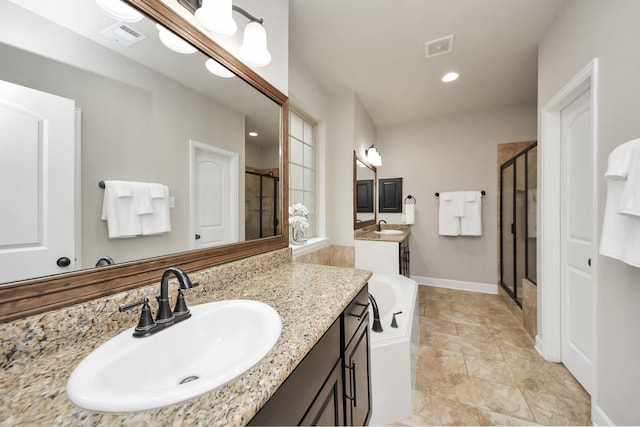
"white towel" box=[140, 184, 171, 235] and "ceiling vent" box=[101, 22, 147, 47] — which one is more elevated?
"ceiling vent" box=[101, 22, 147, 47]

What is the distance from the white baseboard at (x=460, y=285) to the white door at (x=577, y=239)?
1534mm

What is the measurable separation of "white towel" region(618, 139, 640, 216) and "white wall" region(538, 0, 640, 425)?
0.19 metres

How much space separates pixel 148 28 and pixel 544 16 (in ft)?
8.22

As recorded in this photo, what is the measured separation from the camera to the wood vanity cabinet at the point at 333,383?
1.82 ft

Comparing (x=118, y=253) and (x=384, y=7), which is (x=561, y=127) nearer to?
(x=384, y=7)

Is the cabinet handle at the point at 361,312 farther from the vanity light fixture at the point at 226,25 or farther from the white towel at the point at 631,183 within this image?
the vanity light fixture at the point at 226,25

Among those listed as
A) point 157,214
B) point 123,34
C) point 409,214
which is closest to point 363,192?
point 409,214

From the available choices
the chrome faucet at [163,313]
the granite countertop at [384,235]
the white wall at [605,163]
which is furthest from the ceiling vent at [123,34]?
the granite countertop at [384,235]

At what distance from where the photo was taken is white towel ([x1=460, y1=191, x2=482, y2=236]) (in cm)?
317

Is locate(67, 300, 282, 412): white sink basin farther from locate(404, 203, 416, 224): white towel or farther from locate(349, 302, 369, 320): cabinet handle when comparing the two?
locate(404, 203, 416, 224): white towel

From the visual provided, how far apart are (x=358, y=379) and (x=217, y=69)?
158cm

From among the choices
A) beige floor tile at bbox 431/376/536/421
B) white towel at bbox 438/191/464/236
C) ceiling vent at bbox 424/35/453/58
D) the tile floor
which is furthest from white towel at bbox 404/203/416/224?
beige floor tile at bbox 431/376/536/421

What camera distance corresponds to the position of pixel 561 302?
1.75m

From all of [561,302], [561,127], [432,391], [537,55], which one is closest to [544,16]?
[537,55]
